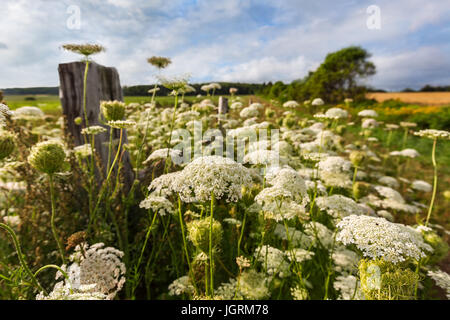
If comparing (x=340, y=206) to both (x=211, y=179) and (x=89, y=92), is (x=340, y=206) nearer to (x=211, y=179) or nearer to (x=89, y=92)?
(x=211, y=179)

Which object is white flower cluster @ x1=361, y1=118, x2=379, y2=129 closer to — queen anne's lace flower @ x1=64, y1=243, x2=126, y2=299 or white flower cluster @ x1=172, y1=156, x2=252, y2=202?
white flower cluster @ x1=172, y1=156, x2=252, y2=202

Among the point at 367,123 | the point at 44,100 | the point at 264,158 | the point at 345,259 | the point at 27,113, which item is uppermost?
the point at 44,100

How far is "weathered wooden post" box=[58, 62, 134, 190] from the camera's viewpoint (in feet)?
10.7

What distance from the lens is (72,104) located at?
3361 mm

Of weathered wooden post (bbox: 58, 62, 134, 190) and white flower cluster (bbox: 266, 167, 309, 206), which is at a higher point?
weathered wooden post (bbox: 58, 62, 134, 190)

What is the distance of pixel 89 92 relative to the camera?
11.0ft

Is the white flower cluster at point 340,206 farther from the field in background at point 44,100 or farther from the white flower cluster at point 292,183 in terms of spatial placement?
the field in background at point 44,100

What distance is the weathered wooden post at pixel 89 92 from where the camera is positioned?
128 inches

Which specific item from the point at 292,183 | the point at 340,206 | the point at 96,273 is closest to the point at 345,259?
the point at 340,206

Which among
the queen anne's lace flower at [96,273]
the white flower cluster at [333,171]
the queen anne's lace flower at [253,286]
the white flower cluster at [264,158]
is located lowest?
the queen anne's lace flower at [253,286]

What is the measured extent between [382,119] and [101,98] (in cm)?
2308

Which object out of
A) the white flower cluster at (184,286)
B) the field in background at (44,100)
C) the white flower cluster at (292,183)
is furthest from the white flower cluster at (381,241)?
the field in background at (44,100)

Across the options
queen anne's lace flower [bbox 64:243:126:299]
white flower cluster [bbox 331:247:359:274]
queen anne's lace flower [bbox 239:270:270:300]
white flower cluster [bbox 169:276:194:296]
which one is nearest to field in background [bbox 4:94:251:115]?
queen anne's lace flower [bbox 64:243:126:299]
